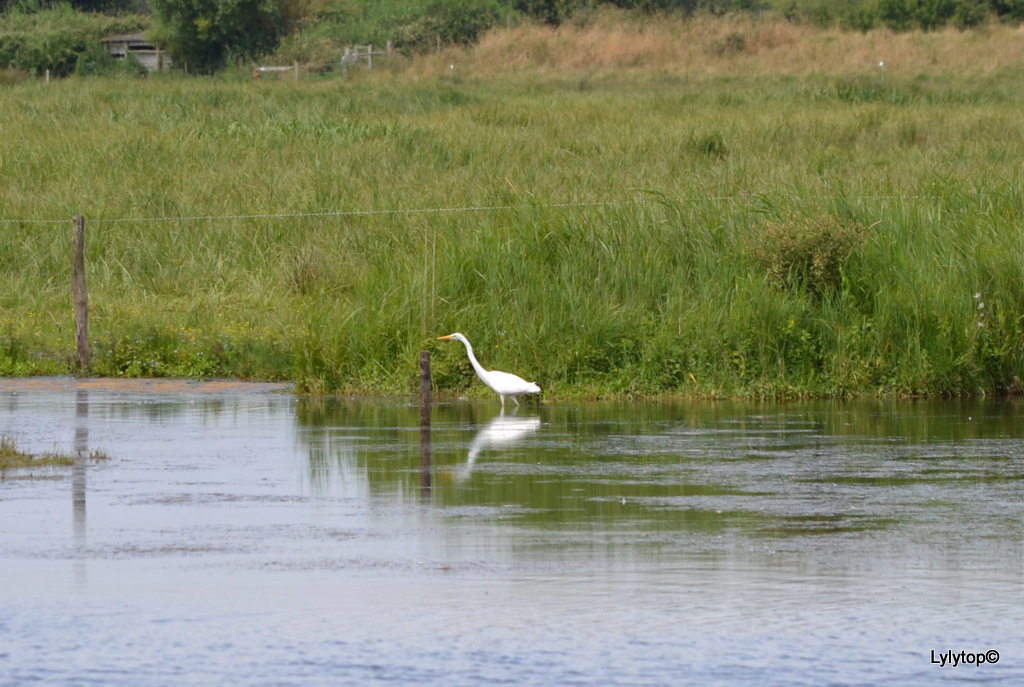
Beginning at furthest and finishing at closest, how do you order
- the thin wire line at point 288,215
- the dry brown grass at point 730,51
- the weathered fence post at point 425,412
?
1. the dry brown grass at point 730,51
2. the thin wire line at point 288,215
3. the weathered fence post at point 425,412

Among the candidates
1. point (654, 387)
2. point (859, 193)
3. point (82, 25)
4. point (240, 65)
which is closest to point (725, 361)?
point (654, 387)

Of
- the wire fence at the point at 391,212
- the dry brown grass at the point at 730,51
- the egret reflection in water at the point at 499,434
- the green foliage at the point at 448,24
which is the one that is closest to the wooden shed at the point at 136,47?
the green foliage at the point at 448,24

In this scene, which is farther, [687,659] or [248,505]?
[248,505]

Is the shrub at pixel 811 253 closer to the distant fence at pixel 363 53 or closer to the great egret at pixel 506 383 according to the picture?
the great egret at pixel 506 383

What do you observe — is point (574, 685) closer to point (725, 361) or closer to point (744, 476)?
point (744, 476)

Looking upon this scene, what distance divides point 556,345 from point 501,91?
28653mm

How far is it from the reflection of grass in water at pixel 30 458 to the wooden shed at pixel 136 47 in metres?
59.2

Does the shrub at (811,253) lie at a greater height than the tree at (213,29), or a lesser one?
lesser

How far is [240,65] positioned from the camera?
6275cm

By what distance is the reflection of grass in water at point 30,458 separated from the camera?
37.1 feet

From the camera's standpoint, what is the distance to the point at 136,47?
234 feet

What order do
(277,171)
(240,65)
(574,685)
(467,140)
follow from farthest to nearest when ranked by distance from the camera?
(240,65)
(467,140)
(277,171)
(574,685)

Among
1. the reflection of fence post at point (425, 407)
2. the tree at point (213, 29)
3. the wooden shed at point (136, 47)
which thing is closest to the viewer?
the reflection of fence post at point (425, 407)

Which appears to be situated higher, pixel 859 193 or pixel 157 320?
pixel 859 193
